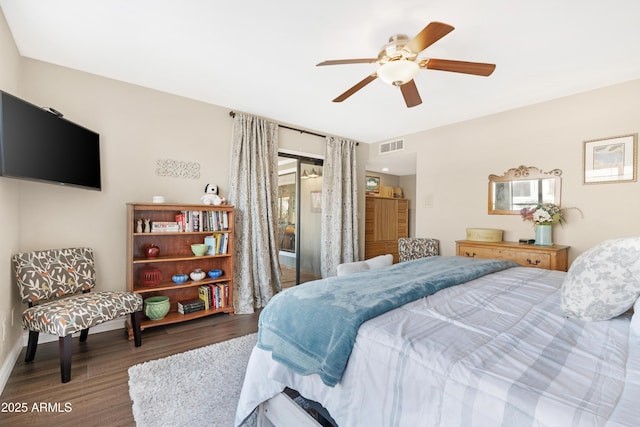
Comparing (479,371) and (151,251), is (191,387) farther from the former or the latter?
(479,371)

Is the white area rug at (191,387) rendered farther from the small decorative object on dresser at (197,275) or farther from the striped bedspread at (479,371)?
the small decorative object on dresser at (197,275)

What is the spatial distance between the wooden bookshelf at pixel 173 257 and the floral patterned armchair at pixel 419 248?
8.51 feet

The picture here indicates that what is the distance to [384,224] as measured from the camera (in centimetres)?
646

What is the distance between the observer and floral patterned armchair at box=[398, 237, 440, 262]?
427 centimetres

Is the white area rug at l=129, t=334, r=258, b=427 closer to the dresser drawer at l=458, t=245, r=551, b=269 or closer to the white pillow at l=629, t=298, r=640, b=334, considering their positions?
the white pillow at l=629, t=298, r=640, b=334

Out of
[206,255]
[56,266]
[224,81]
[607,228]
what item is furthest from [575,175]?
[56,266]

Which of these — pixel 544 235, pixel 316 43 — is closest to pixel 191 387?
pixel 316 43

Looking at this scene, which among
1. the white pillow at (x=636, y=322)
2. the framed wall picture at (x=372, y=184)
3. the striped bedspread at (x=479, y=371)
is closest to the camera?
the striped bedspread at (x=479, y=371)

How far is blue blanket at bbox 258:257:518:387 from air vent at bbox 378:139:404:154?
3.34 metres

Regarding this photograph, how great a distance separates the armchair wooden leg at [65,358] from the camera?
2045mm

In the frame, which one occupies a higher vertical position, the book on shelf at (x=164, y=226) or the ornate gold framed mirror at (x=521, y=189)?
the ornate gold framed mirror at (x=521, y=189)

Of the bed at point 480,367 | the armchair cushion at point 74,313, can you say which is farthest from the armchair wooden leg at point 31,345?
the bed at point 480,367

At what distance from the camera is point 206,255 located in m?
3.33

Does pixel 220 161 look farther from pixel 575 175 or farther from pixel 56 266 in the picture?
pixel 575 175
